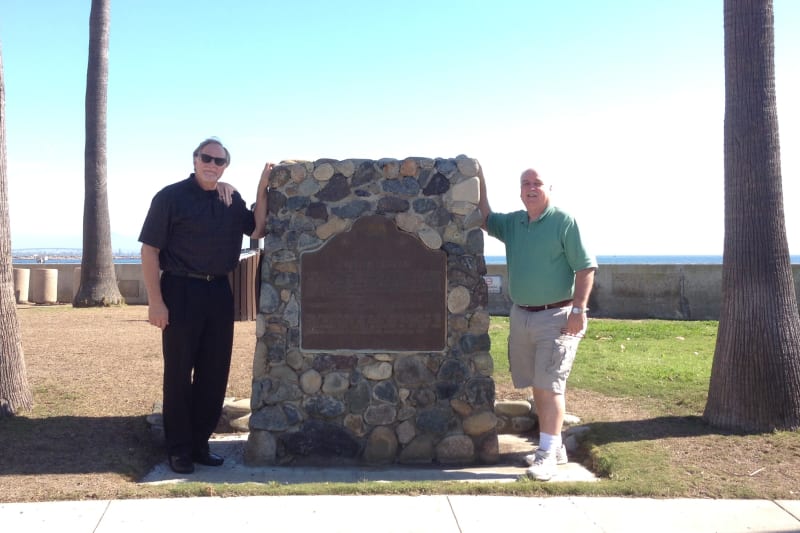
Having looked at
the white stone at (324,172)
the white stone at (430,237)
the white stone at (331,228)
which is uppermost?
the white stone at (324,172)

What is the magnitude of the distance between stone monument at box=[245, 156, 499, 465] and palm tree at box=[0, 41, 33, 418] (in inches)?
75.4

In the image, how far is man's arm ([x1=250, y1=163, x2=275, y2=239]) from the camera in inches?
190

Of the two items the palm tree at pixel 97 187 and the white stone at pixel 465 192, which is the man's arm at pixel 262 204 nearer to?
the white stone at pixel 465 192

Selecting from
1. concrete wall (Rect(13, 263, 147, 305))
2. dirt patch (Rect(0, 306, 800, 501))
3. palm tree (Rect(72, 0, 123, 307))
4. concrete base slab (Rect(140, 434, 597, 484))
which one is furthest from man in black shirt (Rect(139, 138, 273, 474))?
concrete wall (Rect(13, 263, 147, 305))

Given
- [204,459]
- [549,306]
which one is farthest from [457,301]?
[204,459]

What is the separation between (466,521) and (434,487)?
0.51 m

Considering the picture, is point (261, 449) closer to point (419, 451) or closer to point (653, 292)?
point (419, 451)

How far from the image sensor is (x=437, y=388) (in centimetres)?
479

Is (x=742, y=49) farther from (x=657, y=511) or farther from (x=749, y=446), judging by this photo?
(x=657, y=511)

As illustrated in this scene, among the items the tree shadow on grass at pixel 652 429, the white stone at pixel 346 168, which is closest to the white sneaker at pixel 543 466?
the tree shadow on grass at pixel 652 429

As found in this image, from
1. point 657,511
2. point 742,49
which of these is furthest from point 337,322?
point 742,49

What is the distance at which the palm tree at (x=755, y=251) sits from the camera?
16.2 ft

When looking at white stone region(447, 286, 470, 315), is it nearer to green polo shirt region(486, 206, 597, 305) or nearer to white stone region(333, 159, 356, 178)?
green polo shirt region(486, 206, 597, 305)

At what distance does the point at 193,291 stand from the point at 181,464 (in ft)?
3.56
